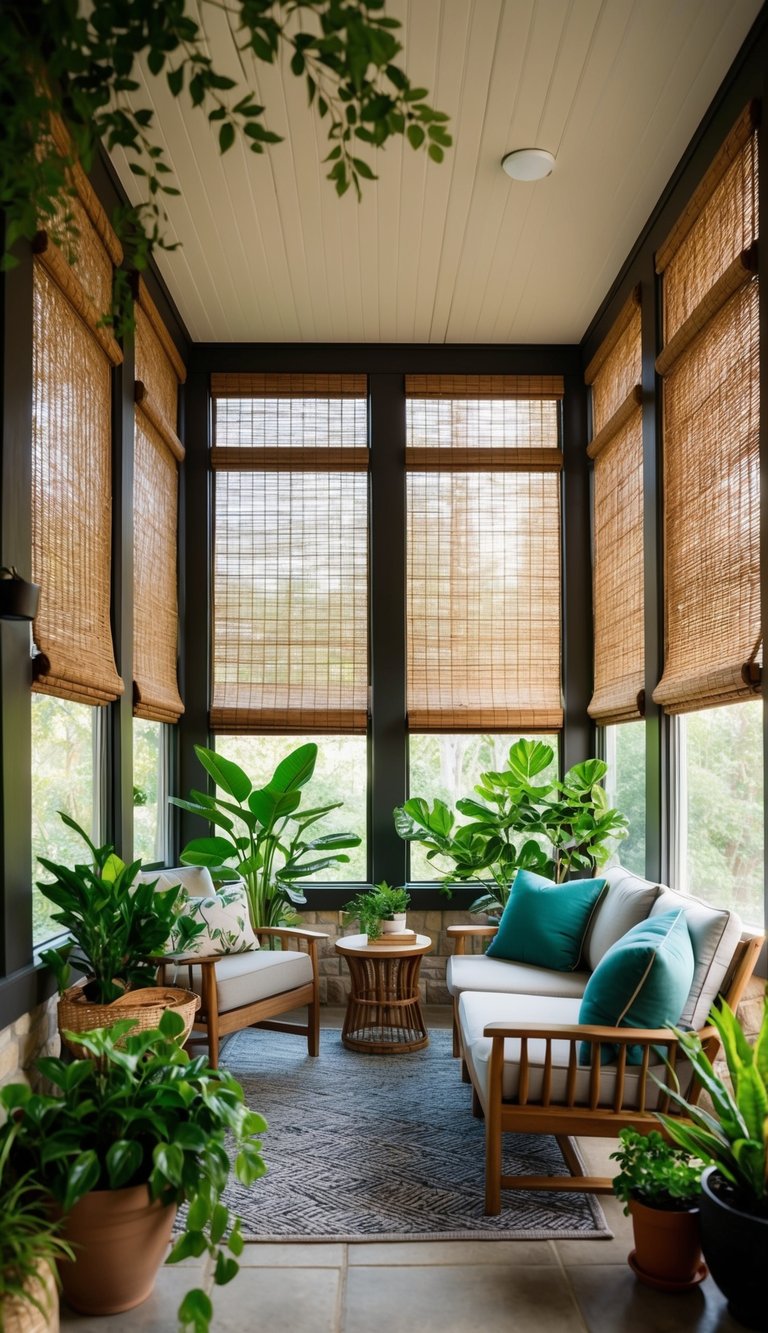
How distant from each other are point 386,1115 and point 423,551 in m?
3.11

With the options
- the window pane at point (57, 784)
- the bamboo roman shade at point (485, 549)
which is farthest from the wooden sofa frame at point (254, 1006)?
the bamboo roman shade at point (485, 549)

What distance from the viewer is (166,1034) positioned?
291 cm

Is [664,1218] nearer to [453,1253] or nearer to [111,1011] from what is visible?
[453,1253]

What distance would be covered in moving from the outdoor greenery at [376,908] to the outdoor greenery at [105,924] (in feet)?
5.27

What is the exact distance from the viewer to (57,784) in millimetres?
3826

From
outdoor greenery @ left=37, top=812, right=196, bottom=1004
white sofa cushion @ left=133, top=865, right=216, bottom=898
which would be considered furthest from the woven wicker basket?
white sofa cushion @ left=133, top=865, right=216, bottom=898

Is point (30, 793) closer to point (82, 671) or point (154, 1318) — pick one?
point (82, 671)

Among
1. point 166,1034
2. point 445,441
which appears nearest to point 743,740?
point 166,1034

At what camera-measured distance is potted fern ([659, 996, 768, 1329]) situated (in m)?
2.41

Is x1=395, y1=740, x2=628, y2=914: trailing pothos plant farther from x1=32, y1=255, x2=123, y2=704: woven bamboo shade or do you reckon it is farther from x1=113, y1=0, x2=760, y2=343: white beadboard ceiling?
x1=113, y1=0, x2=760, y2=343: white beadboard ceiling

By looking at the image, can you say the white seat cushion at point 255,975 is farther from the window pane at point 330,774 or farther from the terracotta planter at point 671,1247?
the terracotta planter at point 671,1247

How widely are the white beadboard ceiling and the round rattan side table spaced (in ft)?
10.6

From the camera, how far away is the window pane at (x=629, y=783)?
16.6ft

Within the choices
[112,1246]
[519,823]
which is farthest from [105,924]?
[519,823]
